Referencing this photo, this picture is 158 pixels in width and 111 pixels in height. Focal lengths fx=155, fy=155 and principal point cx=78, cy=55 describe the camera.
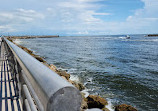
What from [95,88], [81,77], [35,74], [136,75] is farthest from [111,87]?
[35,74]

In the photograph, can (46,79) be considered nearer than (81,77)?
Yes

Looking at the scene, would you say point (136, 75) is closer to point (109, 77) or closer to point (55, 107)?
point (109, 77)

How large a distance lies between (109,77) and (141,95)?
4.50 meters

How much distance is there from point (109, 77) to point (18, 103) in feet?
43.5

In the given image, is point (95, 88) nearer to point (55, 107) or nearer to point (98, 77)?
point (98, 77)

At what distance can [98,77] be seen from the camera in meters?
15.6

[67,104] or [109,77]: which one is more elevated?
[67,104]

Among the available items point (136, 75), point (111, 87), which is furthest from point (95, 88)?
point (136, 75)

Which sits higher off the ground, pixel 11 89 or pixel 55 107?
pixel 55 107

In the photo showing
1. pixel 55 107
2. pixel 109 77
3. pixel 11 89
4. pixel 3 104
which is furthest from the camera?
pixel 109 77

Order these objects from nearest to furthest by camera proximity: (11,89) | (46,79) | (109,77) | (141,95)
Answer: (46,79) → (11,89) → (141,95) → (109,77)

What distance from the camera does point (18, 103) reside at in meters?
3.08

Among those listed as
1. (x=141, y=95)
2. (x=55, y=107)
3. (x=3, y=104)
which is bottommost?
(x=141, y=95)

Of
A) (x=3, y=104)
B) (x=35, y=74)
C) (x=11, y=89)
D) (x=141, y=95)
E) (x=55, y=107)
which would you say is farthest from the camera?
(x=141, y=95)
